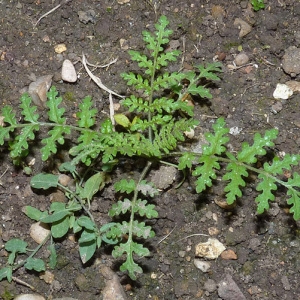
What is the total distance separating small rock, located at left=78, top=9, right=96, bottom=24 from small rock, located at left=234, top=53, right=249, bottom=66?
3.51 feet

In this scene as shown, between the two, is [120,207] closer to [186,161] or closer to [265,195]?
[186,161]

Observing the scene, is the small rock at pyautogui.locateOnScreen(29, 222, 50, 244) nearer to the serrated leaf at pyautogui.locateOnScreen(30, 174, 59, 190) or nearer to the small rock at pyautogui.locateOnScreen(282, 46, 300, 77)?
the serrated leaf at pyautogui.locateOnScreen(30, 174, 59, 190)

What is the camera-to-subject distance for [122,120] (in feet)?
12.8

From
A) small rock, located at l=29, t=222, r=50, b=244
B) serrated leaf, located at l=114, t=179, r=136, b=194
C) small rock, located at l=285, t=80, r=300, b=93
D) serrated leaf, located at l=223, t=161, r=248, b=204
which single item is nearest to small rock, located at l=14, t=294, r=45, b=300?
small rock, located at l=29, t=222, r=50, b=244

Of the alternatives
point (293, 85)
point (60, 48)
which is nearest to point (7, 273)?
point (60, 48)

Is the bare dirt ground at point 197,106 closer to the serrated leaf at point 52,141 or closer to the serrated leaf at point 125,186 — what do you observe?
the serrated leaf at point 125,186

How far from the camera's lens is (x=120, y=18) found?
418cm

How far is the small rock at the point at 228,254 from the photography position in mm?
3844

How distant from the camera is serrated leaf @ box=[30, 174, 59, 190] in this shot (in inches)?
151

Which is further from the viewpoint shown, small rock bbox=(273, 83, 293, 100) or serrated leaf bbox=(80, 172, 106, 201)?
small rock bbox=(273, 83, 293, 100)

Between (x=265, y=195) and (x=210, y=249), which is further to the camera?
(x=210, y=249)

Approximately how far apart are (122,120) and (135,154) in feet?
0.81

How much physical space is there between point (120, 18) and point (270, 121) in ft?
4.31

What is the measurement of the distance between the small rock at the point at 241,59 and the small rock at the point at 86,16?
1.07 metres
